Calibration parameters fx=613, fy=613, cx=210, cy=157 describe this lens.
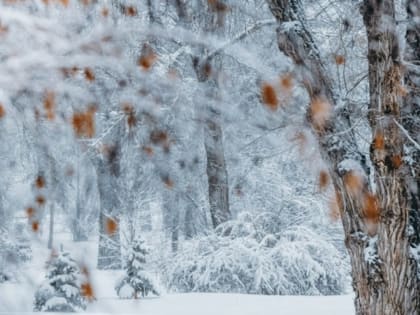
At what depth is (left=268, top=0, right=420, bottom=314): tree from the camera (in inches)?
124

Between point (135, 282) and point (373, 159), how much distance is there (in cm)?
398

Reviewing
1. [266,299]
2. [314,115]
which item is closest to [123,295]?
[266,299]

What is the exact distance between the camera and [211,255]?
27.7 feet

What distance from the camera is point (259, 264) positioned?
323 inches

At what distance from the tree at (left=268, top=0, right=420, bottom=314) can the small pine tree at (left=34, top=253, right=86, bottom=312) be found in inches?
109

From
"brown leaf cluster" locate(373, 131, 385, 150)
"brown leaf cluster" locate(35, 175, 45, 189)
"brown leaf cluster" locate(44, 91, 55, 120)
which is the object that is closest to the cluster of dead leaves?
"brown leaf cluster" locate(35, 175, 45, 189)

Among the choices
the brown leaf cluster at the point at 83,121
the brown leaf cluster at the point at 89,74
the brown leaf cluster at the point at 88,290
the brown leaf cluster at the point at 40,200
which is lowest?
the brown leaf cluster at the point at 88,290

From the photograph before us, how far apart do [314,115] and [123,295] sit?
3.82 m

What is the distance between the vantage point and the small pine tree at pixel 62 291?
5.39 metres

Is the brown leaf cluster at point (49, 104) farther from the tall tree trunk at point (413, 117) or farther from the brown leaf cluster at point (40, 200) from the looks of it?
the tall tree trunk at point (413, 117)

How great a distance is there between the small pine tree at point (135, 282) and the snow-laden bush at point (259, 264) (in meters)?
1.57

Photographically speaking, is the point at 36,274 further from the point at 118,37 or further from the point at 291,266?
the point at 291,266

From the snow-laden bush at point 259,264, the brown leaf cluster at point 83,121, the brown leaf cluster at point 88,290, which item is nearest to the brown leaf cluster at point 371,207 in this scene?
the brown leaf cluster at point 83,121

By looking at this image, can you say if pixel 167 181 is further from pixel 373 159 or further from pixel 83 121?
pixel 373 159
